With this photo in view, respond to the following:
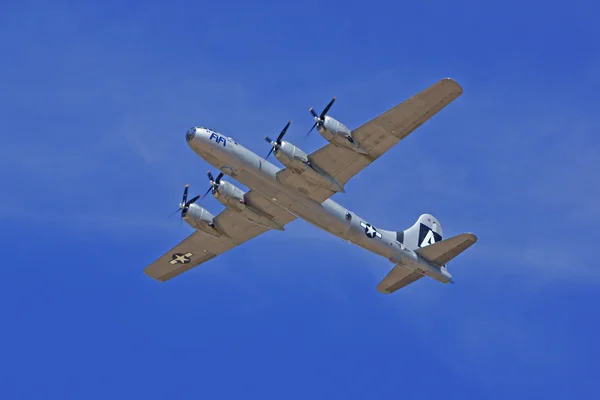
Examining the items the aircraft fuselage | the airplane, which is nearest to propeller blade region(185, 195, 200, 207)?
the airplane

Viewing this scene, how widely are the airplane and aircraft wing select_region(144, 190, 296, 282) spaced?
6 cm

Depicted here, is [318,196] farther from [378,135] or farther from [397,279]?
[397,279]

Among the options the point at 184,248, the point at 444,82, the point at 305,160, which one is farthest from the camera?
the point at 184,248

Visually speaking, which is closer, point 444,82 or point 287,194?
point 444,82

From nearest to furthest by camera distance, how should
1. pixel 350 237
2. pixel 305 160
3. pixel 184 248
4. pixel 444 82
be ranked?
pixel 444 82
pixel 305 160
pixel 350 237
pixel 184 248

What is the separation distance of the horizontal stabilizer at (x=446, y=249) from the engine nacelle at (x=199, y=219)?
1310 centimetres

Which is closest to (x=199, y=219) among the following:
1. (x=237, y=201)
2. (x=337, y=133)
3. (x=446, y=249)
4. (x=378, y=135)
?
(x=237, y=201)

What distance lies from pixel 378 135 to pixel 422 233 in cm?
1191

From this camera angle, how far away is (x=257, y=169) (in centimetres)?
5325

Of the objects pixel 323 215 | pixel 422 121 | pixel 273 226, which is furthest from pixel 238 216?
pixel 422 121

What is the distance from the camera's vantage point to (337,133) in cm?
5141

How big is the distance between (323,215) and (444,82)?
1103 cm

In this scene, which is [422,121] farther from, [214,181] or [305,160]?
[214,181]

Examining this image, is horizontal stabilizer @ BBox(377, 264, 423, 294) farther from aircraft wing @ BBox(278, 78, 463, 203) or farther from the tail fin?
aircraft wing @ BBox(278, 78, 463, 203)
